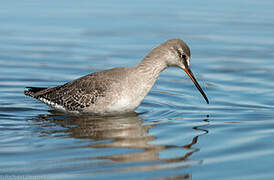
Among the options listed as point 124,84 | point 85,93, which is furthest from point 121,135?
point 85,93

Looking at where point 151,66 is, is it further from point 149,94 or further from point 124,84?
point 149,94

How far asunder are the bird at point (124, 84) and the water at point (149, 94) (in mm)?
287

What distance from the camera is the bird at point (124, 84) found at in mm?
10805

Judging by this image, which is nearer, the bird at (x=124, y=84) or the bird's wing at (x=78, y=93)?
the bird at (x=124, y=84)

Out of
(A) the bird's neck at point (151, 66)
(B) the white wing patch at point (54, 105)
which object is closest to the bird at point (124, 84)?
(A) the bird's neck at point (151, 66)

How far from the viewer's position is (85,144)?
9.25m

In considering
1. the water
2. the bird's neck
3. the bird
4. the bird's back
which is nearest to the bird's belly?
the bird

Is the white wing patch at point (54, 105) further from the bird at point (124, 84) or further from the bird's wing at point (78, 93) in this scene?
the bird at point (124, 84)

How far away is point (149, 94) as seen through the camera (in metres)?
13.3

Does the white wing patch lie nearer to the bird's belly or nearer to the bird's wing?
the bird's wing

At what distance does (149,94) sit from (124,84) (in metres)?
2.51

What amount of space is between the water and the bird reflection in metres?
0.02

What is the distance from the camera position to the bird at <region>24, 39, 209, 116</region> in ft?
35.4

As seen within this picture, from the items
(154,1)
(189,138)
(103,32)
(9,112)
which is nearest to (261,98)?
(189,138)
